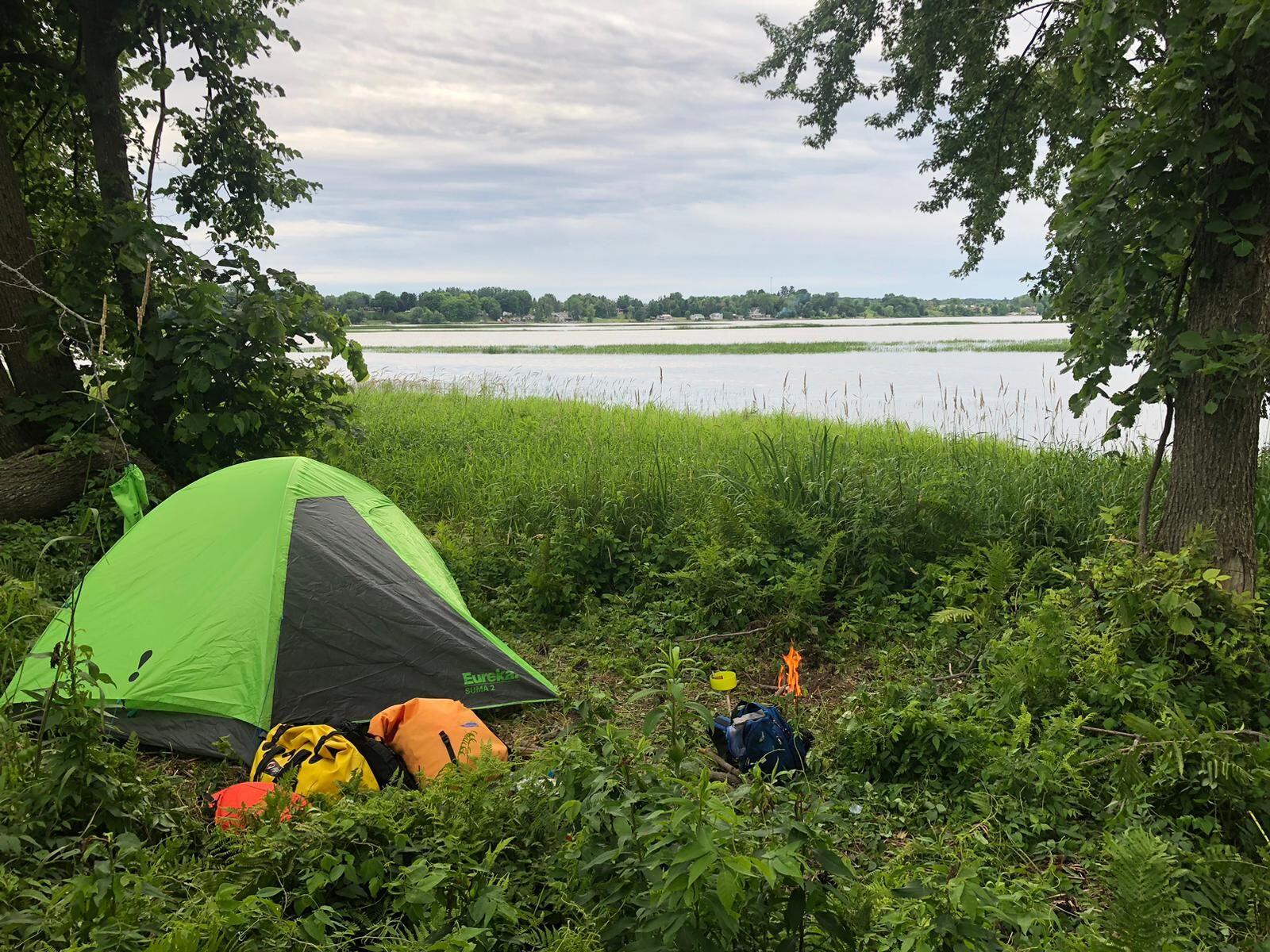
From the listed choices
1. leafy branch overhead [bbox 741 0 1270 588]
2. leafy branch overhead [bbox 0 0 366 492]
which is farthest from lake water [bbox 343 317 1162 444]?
leafy branch overhead [bbox 0 0 366 492]

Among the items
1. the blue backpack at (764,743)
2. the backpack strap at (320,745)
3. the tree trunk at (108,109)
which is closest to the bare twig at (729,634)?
the blue backpack at (764,743)

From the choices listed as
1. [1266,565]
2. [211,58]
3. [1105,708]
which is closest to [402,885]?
[1105,708]

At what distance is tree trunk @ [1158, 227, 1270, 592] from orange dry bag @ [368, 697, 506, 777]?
3415mm

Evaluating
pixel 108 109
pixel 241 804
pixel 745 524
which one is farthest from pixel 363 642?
pixel 108 109

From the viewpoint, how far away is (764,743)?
3.30 meters

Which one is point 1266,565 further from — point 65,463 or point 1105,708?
point 65,463

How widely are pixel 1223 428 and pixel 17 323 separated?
25.9ft

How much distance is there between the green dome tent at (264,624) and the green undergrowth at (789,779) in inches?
9.6

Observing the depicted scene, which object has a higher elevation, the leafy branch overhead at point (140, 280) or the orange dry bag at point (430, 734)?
the leafy branch overhead at point (140, 280)

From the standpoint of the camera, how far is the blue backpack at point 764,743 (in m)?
3.27

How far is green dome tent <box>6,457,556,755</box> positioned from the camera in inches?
134

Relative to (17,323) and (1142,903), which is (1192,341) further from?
(17,323)

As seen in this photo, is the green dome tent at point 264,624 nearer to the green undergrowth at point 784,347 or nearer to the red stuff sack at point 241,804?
the red stuff sack at point 241,804

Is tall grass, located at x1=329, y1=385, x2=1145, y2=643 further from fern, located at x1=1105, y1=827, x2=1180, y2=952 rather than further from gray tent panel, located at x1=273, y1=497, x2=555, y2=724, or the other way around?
fern, located at x1=1105, y1=827, x2=1180, y2=952
